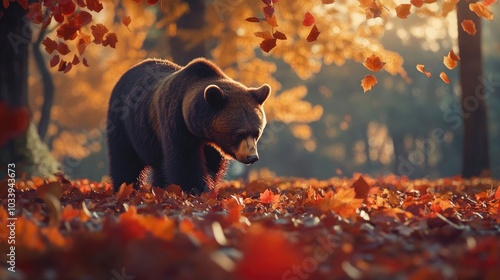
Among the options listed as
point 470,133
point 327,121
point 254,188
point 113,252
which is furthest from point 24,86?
point 327,121

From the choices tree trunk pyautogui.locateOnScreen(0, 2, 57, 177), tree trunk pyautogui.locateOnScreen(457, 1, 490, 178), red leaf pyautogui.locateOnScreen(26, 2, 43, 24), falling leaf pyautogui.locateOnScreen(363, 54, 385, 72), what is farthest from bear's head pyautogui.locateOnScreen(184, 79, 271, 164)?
tree trunk pyautogui.locateOnScreen(457, 1, 490, 178)

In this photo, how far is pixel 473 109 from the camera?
13.7m

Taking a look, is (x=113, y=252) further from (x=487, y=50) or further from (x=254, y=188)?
(x=487, y=50)

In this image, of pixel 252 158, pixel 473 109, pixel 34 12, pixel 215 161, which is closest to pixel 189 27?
pixel 473 109

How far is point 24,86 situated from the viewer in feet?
37.1

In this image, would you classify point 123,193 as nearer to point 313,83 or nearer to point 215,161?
point 215,161

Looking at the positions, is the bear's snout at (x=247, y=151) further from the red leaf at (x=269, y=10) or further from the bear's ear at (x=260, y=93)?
the red leaf at (x=269, y=10)

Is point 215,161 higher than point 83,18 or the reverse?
the reverse

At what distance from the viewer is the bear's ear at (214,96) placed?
703cm

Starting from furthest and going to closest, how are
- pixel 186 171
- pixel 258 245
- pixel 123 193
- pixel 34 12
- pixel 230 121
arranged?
pixel 230 121 < pixel 186 171 < pixel 34 12 < pixel 123 193 < pixel 258 245

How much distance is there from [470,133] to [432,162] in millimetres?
46189

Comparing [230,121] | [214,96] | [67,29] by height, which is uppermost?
[67,29]

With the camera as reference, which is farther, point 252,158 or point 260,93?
point 260,93

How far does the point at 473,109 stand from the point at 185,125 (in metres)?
8.14
